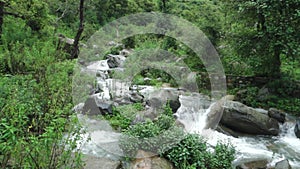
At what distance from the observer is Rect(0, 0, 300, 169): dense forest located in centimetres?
253

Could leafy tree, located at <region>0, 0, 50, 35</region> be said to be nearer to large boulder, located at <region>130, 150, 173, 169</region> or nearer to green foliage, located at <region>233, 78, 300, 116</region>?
large boulder, located at <region>130, 150, 173, 169</region>

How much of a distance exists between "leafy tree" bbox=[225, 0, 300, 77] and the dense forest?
1.1 inches

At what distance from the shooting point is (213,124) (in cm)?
654

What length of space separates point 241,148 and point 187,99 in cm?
254

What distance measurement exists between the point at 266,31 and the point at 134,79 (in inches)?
169

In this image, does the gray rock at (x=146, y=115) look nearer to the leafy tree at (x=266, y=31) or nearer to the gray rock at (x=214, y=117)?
the gray rock at (x=214, y=117)

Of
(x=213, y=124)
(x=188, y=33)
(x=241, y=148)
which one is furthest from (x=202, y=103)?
(x=188, y=33)

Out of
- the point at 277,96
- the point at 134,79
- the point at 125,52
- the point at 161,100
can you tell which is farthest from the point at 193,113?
the point at 125,52

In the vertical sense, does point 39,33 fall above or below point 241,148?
above

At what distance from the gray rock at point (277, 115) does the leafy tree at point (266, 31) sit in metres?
1.44

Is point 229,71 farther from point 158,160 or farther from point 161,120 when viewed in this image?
point 158,160

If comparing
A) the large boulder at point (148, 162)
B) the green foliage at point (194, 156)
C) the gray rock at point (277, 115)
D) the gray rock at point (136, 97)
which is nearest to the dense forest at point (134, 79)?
the green foliage at point (194, 156)

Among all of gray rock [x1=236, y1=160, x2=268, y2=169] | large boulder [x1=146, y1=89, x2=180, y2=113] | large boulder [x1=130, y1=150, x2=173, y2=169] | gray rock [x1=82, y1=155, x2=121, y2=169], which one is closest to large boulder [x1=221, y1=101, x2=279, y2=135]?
large boulder [x1=146, y1=89, x2=180, y2=113]

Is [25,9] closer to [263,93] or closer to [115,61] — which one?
[115,61]
